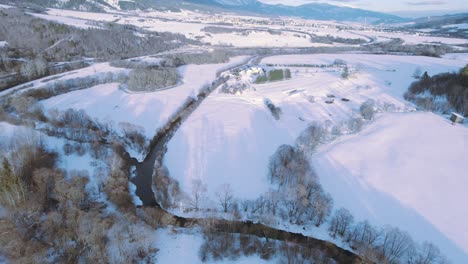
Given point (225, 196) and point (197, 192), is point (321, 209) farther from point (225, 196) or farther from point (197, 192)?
point (197, 192)

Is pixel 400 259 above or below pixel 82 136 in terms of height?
below

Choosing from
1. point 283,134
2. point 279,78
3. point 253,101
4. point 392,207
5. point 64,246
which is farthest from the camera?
point 279,78

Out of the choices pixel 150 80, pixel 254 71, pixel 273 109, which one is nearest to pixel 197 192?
pixel 273 109

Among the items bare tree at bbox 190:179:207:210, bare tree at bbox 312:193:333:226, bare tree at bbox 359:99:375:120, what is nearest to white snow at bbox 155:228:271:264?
bare tree at bbox 190:179:207:210

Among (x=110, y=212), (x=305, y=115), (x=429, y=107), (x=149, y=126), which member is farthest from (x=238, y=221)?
(x=429, y=107)

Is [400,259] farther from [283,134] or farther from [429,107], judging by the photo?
[429,107]

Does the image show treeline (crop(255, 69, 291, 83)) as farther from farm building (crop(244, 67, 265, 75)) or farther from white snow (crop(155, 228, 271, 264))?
white snow (crop(155, 228, 271, 264))
